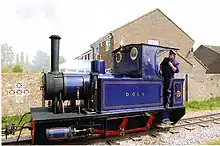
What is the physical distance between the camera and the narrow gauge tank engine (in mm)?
6461

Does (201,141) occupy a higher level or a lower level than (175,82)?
lower

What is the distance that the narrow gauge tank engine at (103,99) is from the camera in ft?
21.2

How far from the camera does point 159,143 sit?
6.89m

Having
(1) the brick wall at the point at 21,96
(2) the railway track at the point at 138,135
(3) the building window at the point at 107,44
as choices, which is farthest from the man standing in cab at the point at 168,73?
(3) the building window at the point at 107,44

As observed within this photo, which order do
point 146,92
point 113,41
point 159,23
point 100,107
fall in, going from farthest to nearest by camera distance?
point 159,23
point 113,41
point 146,92
point 100,107

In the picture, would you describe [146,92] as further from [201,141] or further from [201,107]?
[201,107]

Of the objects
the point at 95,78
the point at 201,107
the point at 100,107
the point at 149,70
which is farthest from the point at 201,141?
the point at 201,107

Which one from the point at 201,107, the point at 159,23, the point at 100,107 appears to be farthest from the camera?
the point at 159,23

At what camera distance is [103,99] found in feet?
22.6

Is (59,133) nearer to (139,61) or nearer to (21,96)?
(139,61)

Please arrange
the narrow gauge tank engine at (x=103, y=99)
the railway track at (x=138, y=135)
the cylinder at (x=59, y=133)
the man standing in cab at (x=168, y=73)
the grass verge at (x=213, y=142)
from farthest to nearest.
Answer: the man standing in cab at (x=168, y=73) < the railway track at (x=138, y=135) < the grass verge at (x=213, y=142) < the narrow gauge tank engine at (x=103, y=99) < the cylinder at (x=59, y=133)

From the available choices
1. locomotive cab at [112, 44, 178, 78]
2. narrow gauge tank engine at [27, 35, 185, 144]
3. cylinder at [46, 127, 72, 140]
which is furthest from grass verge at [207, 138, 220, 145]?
cylinder at [46, 127, 72, 140]

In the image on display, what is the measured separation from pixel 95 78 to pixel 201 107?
9.66 m

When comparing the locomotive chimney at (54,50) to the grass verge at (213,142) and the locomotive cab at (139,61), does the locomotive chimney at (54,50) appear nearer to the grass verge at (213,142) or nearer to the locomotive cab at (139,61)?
the locomotive cab at (139,61)
